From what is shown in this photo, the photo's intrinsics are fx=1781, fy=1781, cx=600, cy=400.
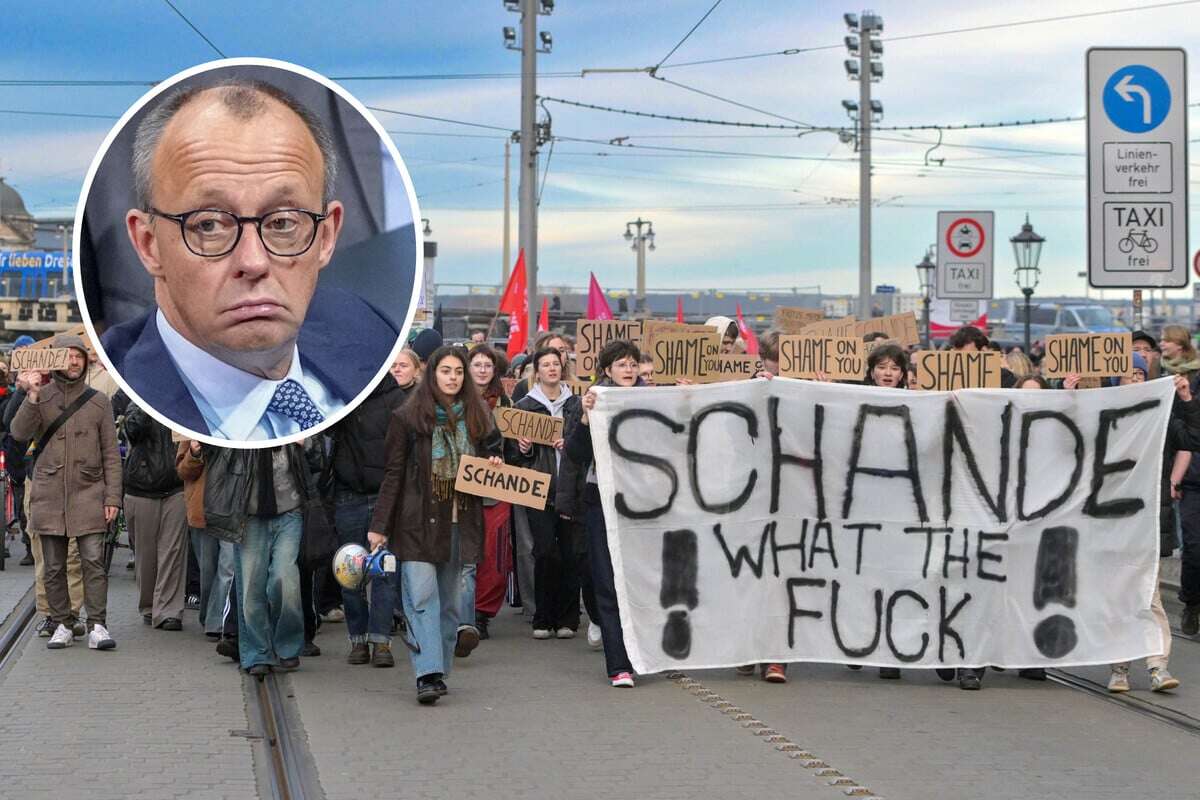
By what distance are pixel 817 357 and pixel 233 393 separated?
4.43 meters

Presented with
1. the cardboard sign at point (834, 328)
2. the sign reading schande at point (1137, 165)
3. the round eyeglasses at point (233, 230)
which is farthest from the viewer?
the cardboard sign at point (834, 328)

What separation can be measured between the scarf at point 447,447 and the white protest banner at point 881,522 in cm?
78

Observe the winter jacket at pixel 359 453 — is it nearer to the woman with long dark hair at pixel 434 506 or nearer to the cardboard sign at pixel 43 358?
the woman with long dark hair at pixel 434 506

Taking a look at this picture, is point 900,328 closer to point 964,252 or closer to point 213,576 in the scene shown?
Answer: point 213,576

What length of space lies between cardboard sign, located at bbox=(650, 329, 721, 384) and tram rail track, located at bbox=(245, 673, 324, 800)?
3244mm

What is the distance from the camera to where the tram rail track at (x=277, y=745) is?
23.0 ft

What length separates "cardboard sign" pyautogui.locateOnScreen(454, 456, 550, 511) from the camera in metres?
9.49

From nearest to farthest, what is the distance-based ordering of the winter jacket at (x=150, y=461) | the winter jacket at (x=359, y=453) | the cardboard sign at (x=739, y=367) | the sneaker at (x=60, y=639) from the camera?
the sneaker at (x=60, y=639)
the winter jacket at (x=359, y=453)
the winter jacket at (x=150, y=461)
the cardboard sign at (x=739, y=367)

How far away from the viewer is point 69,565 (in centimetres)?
1112

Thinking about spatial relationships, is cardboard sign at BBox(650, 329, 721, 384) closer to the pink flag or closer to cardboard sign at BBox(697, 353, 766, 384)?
cardboard sign at BBox(697, 353, 766, 384)

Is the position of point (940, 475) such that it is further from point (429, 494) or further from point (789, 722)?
point (429, 494)

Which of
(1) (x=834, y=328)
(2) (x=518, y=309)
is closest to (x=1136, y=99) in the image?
(1) (x=834, y=328)

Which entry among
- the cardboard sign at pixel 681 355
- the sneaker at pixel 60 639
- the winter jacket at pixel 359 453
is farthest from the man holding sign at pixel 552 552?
the sneaker at pixel 60 639

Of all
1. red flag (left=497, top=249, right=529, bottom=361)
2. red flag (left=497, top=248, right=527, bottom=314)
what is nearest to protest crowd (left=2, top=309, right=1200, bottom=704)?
red flag (left=497, top=249, right=529, bottom=361)
